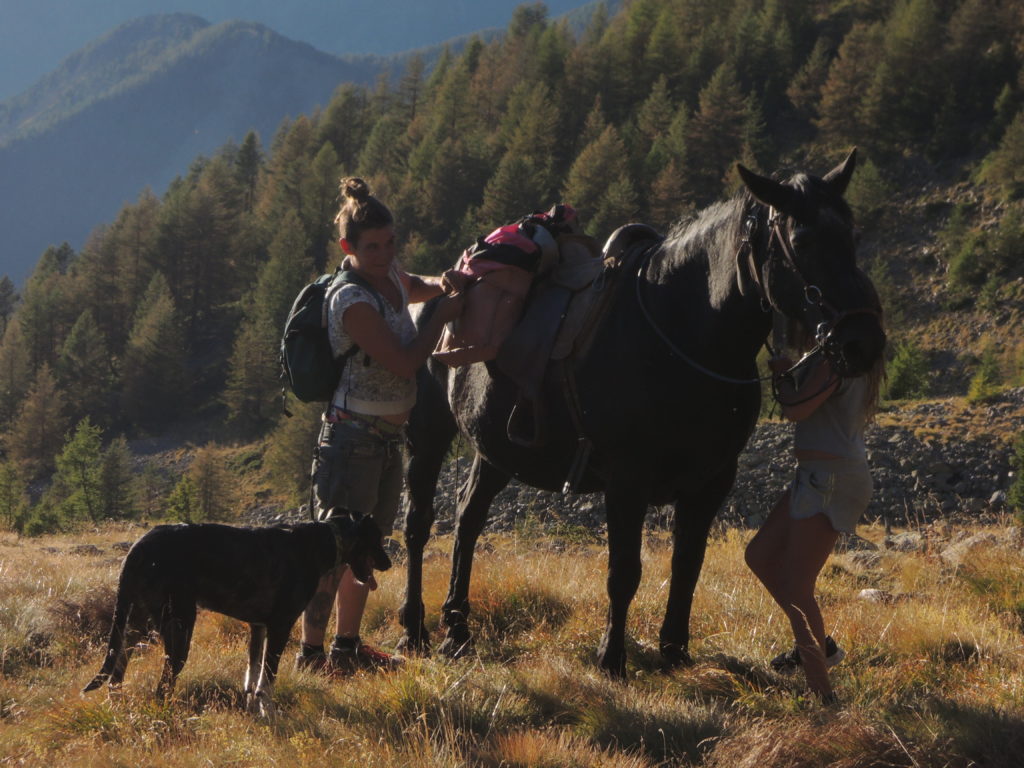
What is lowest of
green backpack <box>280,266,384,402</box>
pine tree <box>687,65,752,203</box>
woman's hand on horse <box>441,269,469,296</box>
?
green backpack <box>280,266,384,402</box>

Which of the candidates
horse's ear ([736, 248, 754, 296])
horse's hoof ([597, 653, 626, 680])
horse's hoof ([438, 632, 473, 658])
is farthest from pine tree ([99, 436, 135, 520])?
horse's ear ([736, 248, 754, 296])

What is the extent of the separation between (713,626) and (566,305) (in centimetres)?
202

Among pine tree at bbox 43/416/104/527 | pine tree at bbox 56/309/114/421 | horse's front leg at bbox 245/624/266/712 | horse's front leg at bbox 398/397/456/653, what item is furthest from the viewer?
pine tree at bbox 56/309/114/421

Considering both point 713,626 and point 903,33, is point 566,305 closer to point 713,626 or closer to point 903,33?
point 713,626

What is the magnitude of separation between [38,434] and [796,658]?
215 ft

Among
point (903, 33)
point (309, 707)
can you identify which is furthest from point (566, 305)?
point (903, 33)

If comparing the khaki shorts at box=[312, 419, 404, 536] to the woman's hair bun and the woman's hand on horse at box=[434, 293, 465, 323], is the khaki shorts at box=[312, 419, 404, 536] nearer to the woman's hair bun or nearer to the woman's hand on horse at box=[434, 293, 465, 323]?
the woman's hand on horse at box=[434, 293, 465, 323]

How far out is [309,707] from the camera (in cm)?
355

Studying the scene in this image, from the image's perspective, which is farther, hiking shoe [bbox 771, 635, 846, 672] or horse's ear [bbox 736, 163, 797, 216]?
hiking shoe [bbox 771, 635, 846, 672]

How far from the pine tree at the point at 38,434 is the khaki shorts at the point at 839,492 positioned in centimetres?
6484

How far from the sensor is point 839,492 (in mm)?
3447

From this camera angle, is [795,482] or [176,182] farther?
[176,182]

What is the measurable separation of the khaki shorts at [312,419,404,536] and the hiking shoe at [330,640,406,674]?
761mm

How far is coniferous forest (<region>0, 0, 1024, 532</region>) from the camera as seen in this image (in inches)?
1860
